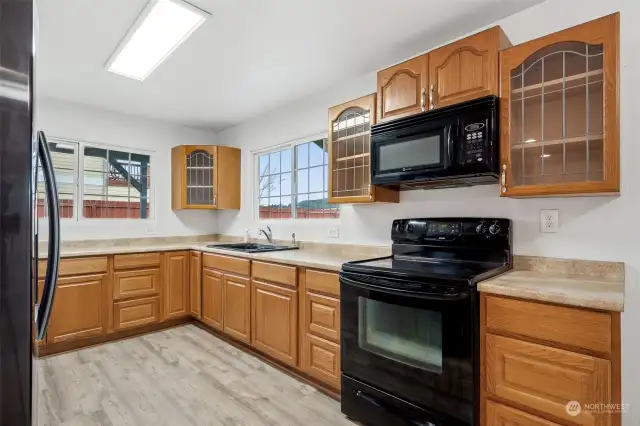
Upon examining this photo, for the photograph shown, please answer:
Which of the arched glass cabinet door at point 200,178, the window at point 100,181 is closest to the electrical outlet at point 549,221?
the arched glass cabinet door at point 200,178

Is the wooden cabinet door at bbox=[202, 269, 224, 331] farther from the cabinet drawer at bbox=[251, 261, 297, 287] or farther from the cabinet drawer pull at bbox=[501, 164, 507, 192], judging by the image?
the cabinet drawer pull at bbox=[501, 164, 507, 192]

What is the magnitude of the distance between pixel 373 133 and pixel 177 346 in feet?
8.60

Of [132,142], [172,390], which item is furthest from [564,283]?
[132,142]

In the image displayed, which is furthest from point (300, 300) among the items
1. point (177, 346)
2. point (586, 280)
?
point (586, 280)

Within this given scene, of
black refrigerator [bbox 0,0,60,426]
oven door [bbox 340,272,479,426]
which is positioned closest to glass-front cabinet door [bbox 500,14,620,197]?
oven door [bbox 340,272,479,426]

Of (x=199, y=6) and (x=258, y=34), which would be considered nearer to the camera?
(x=199, y=6)

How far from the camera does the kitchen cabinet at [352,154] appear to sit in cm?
249

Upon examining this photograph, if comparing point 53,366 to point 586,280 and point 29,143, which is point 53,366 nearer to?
point 29,143

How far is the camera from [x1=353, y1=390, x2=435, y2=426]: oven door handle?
1.69m

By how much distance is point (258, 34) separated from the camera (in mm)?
2246

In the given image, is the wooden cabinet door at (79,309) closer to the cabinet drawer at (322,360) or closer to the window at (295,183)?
the window at (295,183)

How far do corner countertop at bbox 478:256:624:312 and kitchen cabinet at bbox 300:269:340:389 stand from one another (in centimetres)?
100

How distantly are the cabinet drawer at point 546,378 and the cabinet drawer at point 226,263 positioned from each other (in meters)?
2.08

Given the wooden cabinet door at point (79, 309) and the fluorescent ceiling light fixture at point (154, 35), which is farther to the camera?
the wooden cabinet door at point (79, 309)
